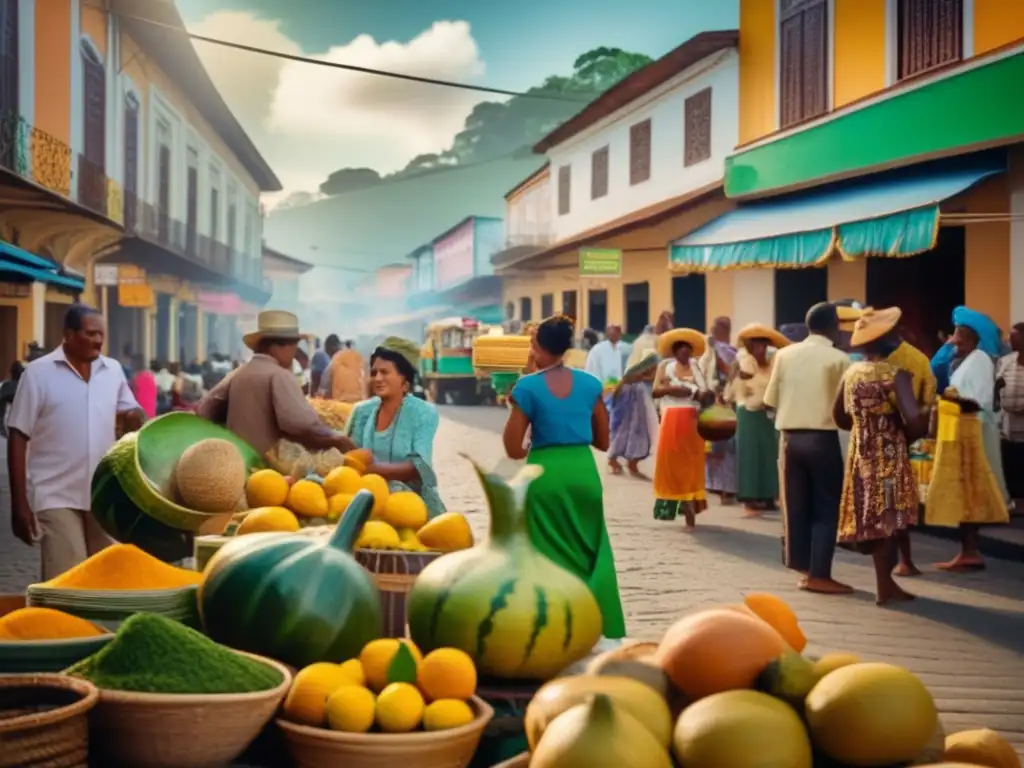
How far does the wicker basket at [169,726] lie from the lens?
7.80ft

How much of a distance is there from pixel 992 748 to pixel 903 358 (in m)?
6.57

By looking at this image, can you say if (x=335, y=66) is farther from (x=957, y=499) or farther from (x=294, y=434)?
(x=294, y=434)

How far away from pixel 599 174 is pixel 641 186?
376 centimetres

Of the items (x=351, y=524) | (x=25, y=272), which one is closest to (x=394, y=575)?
(x=351, y=524)

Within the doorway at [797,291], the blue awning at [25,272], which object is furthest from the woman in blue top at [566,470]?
the doorway at [797,291]

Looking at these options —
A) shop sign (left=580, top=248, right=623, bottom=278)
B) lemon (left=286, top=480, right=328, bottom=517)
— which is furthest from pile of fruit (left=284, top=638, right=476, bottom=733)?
shop sign (left=580, top=248, right=623, bottom=278)

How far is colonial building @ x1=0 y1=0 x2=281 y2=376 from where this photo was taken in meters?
19.9

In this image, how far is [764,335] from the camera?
11859 millimetres

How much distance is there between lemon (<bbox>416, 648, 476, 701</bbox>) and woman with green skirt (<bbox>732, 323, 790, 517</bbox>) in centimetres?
950

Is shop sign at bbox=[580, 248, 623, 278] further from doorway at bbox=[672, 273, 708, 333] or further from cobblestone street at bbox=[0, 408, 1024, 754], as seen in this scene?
cobblestone street at bbox=[0, 408, 1024, 754]

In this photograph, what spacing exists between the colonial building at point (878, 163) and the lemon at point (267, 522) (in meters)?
9.75

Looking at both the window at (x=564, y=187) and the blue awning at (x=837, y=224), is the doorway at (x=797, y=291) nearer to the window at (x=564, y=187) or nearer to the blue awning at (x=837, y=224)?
the blue awning at (x=837, y=224)

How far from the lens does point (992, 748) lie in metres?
2.22

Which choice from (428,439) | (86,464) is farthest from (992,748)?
(86,464)
